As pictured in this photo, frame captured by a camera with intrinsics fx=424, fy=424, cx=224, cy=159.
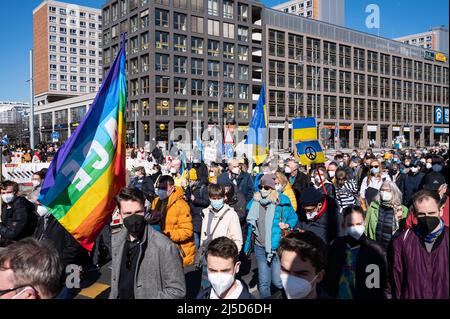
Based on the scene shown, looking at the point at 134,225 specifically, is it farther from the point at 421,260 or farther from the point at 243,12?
the point at 243,12

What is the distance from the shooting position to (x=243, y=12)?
195 ft

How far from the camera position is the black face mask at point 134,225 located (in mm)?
3211

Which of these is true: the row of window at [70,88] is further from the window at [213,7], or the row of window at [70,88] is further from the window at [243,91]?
the window at [243,91]

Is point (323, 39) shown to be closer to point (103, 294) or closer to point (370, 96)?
point (370, 96)

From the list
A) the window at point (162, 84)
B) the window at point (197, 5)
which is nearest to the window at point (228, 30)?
the window at point (197, 5)

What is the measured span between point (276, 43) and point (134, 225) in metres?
61.2

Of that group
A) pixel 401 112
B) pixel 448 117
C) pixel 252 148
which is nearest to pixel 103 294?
pixel 448 117

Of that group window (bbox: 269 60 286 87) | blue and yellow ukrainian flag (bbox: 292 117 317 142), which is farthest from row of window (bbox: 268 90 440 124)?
blue and yellow ukrainian flag (bbox: 292 117 317 142)

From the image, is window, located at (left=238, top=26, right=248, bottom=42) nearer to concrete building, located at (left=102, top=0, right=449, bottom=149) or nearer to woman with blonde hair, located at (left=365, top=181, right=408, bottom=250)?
concrete building, located at (left=102, top=0, right=449, bottom=149)

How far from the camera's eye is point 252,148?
1219 centimetres

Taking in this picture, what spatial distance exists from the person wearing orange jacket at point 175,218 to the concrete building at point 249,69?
4199 cm

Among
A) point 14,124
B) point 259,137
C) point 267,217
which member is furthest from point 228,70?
point 267,217

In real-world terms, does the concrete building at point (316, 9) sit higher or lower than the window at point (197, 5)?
higher

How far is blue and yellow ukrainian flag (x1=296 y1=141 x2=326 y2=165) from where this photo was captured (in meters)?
7.82
